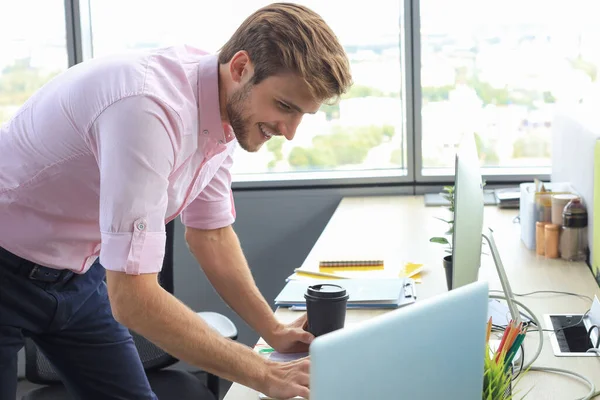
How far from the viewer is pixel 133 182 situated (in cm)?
127

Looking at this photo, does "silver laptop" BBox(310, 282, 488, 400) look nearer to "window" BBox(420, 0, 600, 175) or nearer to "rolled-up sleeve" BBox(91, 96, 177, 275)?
"rolled-up sleeve" BBox(91, 96, 177, 275)

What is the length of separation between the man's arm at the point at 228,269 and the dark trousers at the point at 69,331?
0.81 feet

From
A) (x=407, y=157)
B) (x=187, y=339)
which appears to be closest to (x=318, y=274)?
(x=187, y=339)

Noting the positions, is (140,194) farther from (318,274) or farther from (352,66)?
(352,66)

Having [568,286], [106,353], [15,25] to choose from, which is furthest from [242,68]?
[15,25]

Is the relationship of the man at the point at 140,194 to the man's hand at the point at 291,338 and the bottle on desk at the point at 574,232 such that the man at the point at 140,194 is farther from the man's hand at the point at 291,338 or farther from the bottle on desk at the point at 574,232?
the bottle on desk at the point at 574,232

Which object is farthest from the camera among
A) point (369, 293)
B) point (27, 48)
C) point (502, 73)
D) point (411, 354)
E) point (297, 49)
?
point (27, 48)

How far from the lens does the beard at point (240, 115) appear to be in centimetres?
147

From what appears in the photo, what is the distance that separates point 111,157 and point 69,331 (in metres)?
0.67

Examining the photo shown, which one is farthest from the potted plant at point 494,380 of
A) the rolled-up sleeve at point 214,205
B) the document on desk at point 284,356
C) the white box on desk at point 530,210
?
the white box on desk at point 530,210

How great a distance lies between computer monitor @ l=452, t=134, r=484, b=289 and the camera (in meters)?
1.33

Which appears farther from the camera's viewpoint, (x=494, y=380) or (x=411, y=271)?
(x=411, y=271)

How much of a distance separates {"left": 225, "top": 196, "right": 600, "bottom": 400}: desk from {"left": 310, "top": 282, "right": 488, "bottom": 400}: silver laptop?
50 centimetres

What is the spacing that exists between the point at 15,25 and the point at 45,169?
246 centimetres
